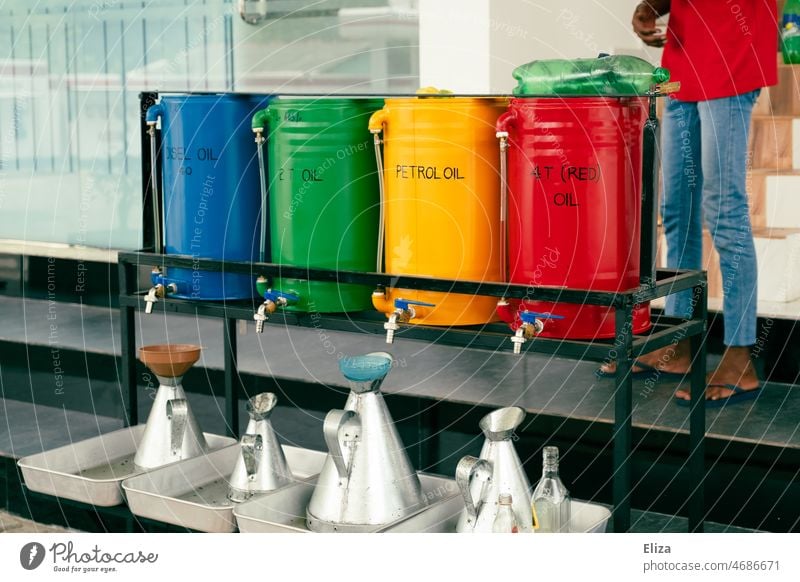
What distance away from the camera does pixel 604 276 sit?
2.02m

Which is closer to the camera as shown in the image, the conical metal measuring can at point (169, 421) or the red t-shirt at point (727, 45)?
the conical metal measuring can at point (169, 421)

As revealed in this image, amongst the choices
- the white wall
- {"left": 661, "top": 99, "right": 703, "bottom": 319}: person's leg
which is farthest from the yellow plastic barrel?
the white wall

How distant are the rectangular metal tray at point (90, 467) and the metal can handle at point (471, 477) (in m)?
0.69

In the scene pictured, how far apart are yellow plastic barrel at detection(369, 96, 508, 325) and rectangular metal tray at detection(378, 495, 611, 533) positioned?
1.06ft

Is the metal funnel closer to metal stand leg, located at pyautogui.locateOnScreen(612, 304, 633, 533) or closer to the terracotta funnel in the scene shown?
metal stand leg, located at pyautogui.locateOnScreen(612, 304, 633, 533)

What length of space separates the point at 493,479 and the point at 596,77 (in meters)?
0.68

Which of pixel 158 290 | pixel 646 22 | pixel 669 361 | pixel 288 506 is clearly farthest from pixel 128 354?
pixel 646 22

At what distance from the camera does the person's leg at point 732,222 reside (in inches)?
107

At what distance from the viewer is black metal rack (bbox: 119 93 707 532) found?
1.98 meters

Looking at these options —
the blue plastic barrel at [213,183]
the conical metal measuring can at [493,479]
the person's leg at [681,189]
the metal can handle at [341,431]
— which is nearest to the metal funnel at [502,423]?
the conical metal measuring can at [493,479]

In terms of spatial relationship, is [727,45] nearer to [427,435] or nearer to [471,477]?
[427,435]

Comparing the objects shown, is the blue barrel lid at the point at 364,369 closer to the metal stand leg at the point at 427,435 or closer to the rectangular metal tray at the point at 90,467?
the rectangular metal tray at the point at 90,467

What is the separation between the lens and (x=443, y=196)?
2123 millimetres
